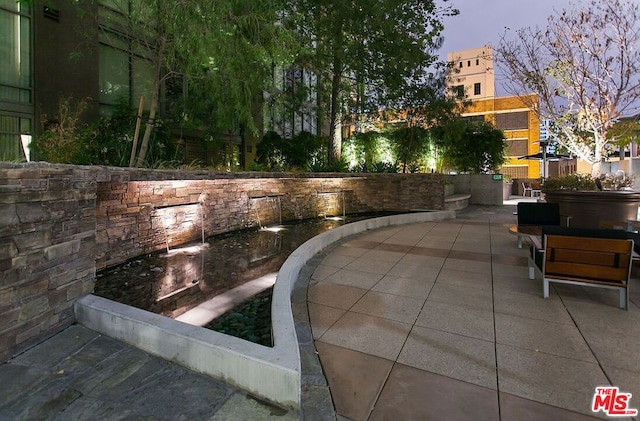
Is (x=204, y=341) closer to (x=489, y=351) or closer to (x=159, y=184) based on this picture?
(x=489, y=351)

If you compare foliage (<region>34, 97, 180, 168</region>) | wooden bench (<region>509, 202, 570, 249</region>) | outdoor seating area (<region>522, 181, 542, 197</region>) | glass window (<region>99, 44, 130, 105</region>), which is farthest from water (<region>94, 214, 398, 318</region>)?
outdoor seating area (<region>522, 181, 542, 197</region>)

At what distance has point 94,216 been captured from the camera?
11.9ft

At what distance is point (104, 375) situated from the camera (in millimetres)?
2490

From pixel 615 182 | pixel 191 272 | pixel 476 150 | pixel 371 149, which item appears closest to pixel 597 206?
pixel 615 182

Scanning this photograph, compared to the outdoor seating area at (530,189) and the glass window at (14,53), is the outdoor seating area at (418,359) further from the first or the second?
the outdoor seating area at (530,189)

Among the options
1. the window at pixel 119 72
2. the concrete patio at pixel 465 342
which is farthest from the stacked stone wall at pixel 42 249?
the window at pixel 119 72

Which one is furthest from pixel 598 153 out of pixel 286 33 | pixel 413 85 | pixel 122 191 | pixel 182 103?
pixel 182 103

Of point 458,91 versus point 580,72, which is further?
point 458,91

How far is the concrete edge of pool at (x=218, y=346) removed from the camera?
87.1 inches

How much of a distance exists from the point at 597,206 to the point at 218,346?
7524mm

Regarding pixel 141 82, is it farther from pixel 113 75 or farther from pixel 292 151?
pixel 292 151

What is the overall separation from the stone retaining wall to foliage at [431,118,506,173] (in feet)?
19.5

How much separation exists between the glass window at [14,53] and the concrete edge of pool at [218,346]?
8.18 meters

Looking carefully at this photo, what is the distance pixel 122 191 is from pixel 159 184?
795 millimetres
